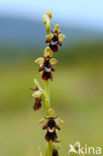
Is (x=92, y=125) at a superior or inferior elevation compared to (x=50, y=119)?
superior

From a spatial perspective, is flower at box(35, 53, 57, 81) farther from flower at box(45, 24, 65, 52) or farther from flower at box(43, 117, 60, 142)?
flower at box(43, 117, 60, 142)

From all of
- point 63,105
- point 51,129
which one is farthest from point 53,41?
point 63,105

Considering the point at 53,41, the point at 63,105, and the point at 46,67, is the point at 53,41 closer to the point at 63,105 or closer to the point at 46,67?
the point at 46,67

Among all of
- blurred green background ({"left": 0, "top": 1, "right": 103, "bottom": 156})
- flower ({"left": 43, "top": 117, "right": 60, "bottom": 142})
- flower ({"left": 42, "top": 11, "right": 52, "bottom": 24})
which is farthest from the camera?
blurred green background ({"left": 0, "top": 1, "right": 103, "bottom": 156})

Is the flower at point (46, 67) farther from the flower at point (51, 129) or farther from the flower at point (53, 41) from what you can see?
the flower at point (51, 129)

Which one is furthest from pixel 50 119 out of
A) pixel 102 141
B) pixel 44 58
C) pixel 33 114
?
pixel 33 114

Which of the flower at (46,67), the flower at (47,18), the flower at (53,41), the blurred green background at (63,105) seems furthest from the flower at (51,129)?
the blurred green background at (63,105)

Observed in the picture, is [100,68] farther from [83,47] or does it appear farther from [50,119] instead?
[50,119]

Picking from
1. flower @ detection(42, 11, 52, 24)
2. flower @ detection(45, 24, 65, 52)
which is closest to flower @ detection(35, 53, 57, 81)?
flower @ detection(45, 24, 65, 52)
